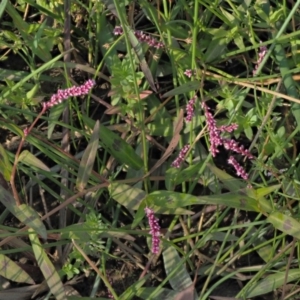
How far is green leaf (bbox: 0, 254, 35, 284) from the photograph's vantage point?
3.98ft

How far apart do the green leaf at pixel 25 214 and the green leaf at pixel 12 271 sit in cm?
16

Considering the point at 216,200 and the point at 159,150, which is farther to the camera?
the point at 159,150

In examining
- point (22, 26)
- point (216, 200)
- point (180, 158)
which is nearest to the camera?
point (216, 200)

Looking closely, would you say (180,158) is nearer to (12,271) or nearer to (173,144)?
(173,144)

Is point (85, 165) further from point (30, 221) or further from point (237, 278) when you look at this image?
point (237, 278)

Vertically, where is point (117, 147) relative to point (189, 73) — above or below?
below

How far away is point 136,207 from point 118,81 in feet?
0.93

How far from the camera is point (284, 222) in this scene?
3.61 feet

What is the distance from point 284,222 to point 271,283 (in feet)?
0.60

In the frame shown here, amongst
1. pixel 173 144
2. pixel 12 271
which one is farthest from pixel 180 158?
pixel 12 271

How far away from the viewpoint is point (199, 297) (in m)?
1.21

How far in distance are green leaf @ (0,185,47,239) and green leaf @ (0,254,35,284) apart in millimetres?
162

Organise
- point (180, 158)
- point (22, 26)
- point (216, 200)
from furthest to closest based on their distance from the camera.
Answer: point (22, 26) < point (180, 158) < point (216, 200)

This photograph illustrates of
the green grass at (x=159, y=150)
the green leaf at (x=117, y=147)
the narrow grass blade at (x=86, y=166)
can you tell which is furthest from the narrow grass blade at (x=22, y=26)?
the narrow grass blade at (x=86, y=166)
